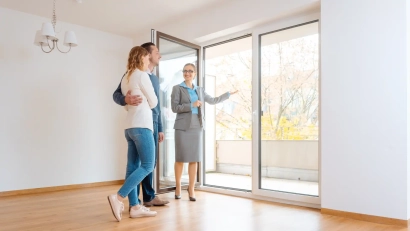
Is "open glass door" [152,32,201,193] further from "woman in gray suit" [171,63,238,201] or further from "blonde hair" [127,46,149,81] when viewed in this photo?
"blonde hair" [127,46,149,81]

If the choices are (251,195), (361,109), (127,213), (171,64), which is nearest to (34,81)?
(171,64)

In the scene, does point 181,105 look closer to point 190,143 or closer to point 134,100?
point 190,143

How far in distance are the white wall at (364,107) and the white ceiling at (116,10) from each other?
1491mm

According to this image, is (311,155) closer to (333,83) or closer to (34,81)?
(333,83)

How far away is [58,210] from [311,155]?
7.94ft

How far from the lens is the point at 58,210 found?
2.90m

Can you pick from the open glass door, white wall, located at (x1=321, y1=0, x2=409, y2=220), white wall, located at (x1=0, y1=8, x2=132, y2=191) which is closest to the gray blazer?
the open glass door

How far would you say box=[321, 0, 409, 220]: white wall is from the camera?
93.8 inches

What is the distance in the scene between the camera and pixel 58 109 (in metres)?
4.14

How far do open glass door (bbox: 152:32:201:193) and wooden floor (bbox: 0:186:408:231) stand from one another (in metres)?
0.44

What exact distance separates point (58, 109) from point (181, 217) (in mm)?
2464

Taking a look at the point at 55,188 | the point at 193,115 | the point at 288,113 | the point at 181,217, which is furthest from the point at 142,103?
the point at 55,188

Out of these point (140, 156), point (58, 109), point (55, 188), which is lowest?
point (55, 188)

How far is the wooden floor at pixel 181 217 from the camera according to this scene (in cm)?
231
